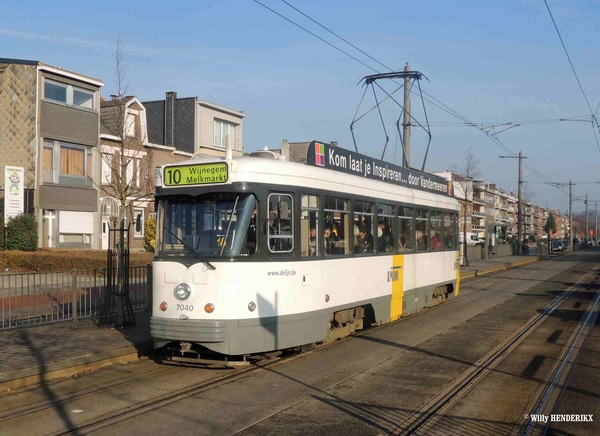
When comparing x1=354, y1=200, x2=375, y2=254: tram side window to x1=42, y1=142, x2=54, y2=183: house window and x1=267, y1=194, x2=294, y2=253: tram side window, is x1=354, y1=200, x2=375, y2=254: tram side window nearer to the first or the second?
x1=267, y1=194, x2=294, y2=253: tram side window

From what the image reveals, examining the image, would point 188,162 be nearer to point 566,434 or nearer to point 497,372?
point 497,372

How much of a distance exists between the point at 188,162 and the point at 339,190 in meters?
2.82

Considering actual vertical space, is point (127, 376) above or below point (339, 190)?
below

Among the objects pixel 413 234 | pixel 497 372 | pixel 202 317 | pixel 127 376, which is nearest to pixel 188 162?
pixel 202 317

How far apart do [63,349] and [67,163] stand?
83.0 ft

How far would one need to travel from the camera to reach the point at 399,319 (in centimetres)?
1497

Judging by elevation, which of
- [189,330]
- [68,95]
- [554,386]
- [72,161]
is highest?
[68,95]

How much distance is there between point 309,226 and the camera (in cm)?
997

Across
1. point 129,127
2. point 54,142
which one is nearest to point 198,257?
point 129,127

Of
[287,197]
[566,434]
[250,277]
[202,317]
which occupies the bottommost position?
[566,434]

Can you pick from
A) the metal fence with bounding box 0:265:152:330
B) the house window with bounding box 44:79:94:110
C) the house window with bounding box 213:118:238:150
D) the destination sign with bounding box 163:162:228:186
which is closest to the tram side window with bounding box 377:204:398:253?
the destination sign with bounding box 163:162:228:186

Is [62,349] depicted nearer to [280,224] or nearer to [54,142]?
[280,224]

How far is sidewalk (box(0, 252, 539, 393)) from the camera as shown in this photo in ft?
28.4

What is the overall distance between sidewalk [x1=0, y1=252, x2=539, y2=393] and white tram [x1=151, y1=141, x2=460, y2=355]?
1.22m
